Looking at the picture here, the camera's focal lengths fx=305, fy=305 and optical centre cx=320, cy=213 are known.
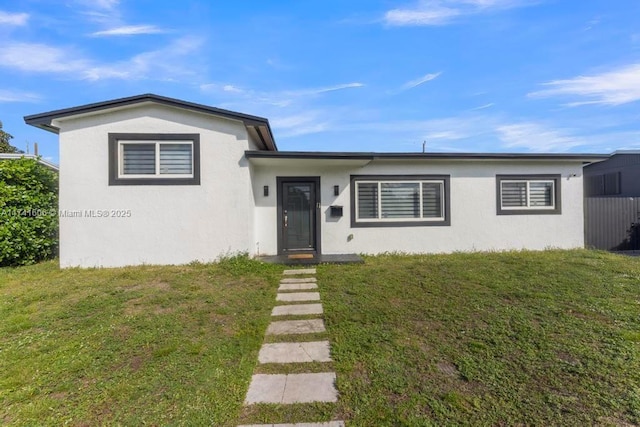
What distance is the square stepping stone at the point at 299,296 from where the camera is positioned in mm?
4609

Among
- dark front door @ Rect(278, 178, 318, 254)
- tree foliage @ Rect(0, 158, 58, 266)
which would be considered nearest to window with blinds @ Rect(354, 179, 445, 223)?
dark front door @ Rect(278, 178, 318, 254)

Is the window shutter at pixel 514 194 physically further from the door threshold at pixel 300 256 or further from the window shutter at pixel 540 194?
the door threshold at pixel 300 256

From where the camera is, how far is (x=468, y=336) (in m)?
3.24

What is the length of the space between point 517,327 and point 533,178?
665cm

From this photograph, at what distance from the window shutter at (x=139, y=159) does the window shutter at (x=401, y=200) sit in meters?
5.64

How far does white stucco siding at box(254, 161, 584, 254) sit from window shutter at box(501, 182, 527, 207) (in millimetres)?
332

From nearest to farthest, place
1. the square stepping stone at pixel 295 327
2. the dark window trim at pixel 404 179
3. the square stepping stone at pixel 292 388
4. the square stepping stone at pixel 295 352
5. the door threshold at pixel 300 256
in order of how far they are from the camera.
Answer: the square stepping stone at pixel 292 388 → the square stepping stone at pixel 295 352 → the square stepping stone at pixel 295 327 → the door threshold at pixel 300 256 → the dark window trim at pixel 404 179

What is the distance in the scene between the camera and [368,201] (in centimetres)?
820

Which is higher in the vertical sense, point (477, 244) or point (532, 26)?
point (532, 26)

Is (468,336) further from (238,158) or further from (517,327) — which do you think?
(238,158)

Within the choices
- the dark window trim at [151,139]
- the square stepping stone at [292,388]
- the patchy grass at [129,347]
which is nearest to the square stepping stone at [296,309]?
the patchy grass at [129,347]

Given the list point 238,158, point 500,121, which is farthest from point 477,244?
point 500,121

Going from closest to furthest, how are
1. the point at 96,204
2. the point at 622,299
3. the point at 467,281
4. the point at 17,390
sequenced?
the point at 17,390
the point at 622,299
the point at 467,281
the point at 96,204

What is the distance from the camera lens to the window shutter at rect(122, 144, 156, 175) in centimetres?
665
